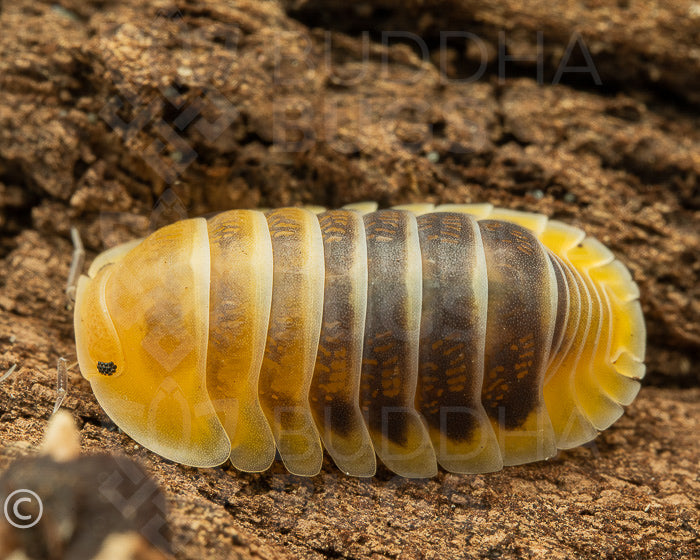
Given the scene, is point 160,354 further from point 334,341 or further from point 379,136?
point 379,136

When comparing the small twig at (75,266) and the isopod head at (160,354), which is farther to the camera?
the small twig at (75,266)

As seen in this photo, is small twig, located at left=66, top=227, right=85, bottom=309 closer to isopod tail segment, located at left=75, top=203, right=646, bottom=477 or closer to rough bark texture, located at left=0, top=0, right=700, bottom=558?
rough bark texture, located at left=0, top=0, right=700, bottom=558

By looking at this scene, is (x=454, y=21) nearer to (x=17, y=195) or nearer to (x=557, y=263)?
(x=557, y=263)
